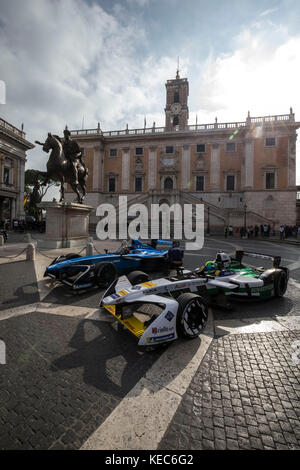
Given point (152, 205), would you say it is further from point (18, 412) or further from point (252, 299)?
point (18, 412)

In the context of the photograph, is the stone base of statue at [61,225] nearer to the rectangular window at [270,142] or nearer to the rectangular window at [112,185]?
the rectangular window at [112,185]

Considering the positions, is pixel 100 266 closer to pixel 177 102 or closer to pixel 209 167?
pixel 209 167

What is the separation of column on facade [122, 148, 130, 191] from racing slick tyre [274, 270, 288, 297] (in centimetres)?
3517

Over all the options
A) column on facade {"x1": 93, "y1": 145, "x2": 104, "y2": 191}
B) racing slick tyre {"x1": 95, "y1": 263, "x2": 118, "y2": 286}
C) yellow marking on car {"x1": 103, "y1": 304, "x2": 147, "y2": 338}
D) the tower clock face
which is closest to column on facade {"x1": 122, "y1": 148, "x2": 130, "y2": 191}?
column on facade {"x1": 93, "y1": 145, "x2": 104, "y2": 191}

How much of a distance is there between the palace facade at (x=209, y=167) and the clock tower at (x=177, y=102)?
35.6 feet

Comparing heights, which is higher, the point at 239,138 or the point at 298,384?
the point at 239,138

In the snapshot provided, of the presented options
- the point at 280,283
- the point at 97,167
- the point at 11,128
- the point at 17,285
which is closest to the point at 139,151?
the point at 97,167

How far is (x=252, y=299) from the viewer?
4.77m

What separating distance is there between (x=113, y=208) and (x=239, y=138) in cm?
2328

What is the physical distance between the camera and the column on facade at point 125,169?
38344 mm

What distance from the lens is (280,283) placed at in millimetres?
5098

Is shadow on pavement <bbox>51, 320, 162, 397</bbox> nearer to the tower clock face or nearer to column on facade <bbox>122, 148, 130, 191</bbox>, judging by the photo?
column on facade <bbox>122, 148, 130, 191</bbox>

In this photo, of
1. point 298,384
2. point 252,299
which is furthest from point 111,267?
point 298,384

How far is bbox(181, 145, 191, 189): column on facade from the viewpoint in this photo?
3606 centimetres
